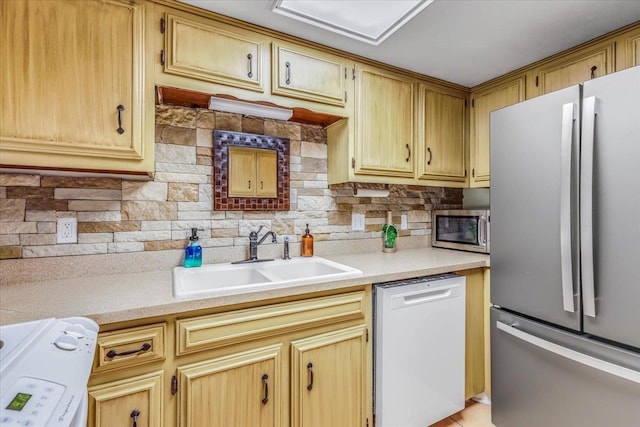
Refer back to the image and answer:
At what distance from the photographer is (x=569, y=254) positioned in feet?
4.09

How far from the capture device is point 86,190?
1469mm

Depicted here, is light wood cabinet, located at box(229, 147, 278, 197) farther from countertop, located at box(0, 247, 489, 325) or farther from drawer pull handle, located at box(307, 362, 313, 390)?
drawer pull handle, located at box(307, 362, 313, 390)

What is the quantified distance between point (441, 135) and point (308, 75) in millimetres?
1115

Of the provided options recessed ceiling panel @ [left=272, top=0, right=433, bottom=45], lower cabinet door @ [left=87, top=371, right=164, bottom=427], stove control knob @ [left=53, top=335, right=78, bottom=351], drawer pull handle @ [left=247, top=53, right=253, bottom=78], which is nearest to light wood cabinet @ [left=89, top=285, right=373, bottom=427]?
lower cabinet door @ [left=87, top=371, right=164, bottom=427]

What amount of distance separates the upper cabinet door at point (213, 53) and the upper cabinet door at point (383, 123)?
66 cm

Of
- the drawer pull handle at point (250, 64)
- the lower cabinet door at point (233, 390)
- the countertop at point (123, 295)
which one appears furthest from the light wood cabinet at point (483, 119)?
the lower cabinet door at point (233, 390)

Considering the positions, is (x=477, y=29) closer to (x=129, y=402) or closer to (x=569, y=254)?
(x=569, y=254)

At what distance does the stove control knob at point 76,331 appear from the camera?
800mm

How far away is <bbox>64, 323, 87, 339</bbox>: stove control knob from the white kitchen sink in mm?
360

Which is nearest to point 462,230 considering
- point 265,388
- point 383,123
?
point 383,123

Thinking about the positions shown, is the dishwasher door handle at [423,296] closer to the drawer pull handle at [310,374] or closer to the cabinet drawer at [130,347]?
the drawer pull handle at [310,374]

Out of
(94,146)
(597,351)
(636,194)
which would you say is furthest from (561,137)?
(94,146)

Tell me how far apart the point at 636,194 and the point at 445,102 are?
141cm

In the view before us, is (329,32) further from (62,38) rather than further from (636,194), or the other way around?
(636,194)
